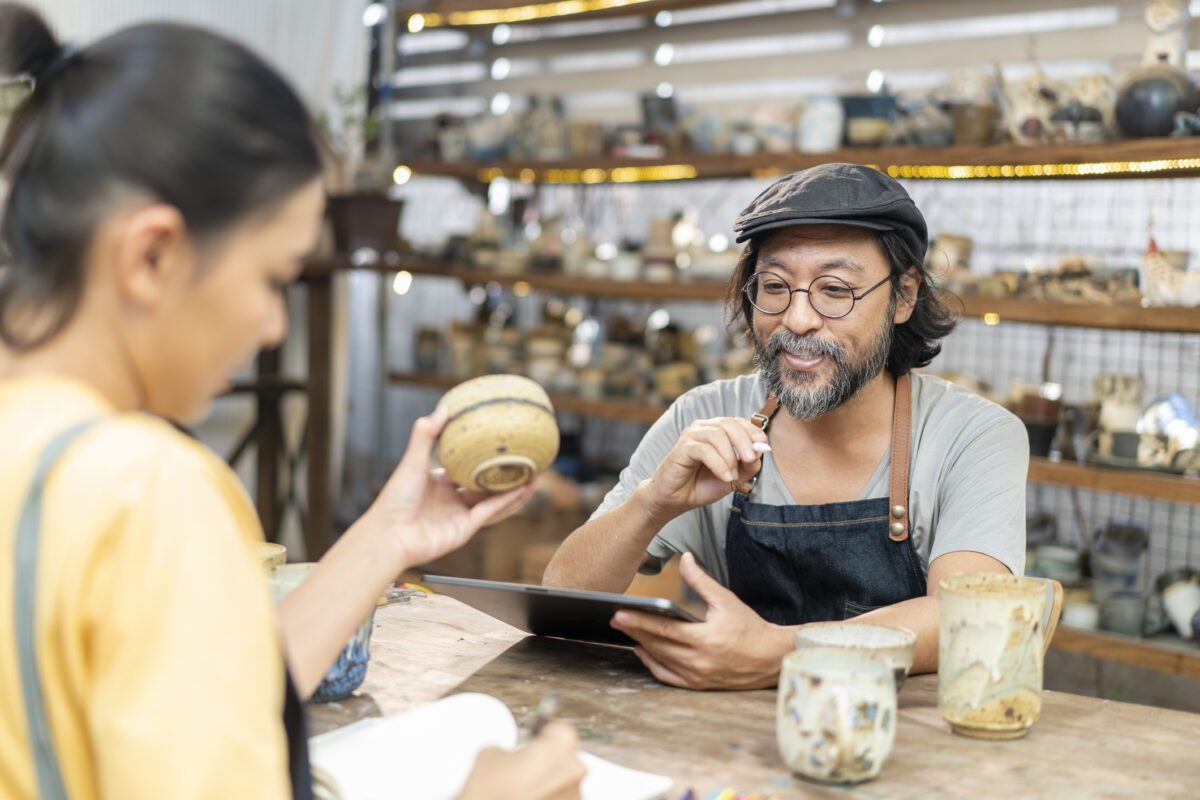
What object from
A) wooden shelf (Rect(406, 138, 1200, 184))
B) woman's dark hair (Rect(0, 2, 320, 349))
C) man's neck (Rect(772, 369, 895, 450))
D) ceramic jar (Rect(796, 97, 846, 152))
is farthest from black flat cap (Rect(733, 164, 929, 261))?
ceramic jar (Rect(796, 97, 846, 152))

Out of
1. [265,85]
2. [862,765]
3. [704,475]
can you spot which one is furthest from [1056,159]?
[265,85]

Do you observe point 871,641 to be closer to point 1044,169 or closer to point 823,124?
point 1044,169

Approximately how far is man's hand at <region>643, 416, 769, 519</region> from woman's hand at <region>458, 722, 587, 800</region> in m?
0.75

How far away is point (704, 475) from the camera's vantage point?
2.01 m

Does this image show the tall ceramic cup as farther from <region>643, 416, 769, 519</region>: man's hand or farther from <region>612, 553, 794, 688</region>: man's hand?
<region>643, 416, 769, 519</region>: man's hand

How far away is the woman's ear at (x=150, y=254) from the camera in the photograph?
34.5 inches

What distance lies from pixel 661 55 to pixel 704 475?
4266 mm

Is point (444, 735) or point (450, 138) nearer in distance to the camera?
point (444, 735)

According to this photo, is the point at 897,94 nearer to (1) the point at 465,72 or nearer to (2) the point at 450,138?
(2) the point at 450,138

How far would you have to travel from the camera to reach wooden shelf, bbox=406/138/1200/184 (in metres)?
3.61

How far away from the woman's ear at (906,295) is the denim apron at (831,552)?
15 cm

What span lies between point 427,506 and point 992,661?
2.28 feet

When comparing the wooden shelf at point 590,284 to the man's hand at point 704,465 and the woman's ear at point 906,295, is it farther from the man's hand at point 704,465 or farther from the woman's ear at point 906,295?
the man's hand at point 704,465

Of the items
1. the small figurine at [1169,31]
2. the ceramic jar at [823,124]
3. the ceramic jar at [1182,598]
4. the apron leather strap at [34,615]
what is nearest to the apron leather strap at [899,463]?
the apron leather strap at [34,615]
